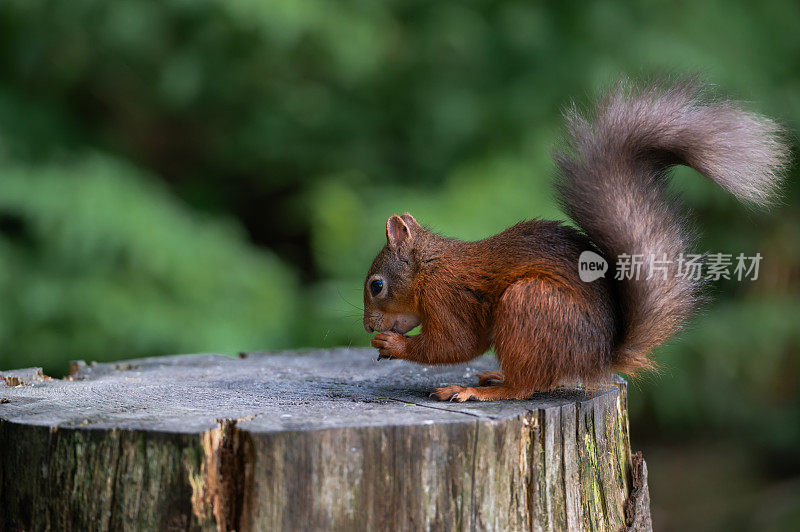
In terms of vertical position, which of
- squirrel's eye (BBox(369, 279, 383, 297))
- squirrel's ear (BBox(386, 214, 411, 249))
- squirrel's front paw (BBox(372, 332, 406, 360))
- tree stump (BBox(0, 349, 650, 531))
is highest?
squirrel's ear (BBox(386, 214, 411, 249))

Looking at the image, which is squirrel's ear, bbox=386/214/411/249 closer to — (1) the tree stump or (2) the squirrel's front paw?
(2) the squirrel's front paw

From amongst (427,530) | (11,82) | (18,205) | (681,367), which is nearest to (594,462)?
(427,530)

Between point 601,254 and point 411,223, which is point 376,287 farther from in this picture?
point 601,254

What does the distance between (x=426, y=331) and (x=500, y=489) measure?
539mm

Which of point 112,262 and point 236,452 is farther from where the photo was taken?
point 112,262

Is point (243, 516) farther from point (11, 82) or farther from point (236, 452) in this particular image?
point (11, 82)

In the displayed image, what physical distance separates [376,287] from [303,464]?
819 millimetres

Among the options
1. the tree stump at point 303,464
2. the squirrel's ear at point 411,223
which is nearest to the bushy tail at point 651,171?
the tree stump at point 303,464

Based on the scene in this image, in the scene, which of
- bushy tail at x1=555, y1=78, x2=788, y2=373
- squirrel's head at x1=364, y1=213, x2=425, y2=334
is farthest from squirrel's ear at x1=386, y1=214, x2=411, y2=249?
bushy tail at x1=555, y1=78, x2=788, y2=373

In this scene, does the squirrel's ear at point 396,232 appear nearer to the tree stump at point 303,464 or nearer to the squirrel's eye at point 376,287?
the squirrel's eye at point 376,287

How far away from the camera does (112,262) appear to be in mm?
3803

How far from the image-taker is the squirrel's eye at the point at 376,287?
2320 mm

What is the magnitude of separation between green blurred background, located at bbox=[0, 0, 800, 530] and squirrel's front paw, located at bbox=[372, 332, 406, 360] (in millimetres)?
1302

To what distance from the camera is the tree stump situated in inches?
62.4
